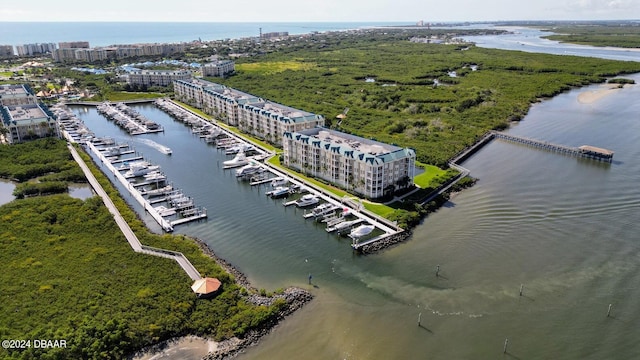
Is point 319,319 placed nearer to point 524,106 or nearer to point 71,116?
point 71,116

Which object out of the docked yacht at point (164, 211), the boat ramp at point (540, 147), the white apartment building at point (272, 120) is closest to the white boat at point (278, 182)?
the white apartment building at point (272, 120)

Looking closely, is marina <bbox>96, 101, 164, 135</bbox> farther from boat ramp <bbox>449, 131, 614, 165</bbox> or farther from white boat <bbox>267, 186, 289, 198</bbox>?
boat ramp <bbox>449, 131, 614, 165</bbox>

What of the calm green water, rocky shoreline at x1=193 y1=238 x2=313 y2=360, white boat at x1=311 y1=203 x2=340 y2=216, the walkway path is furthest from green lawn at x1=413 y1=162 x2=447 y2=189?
the walkway path

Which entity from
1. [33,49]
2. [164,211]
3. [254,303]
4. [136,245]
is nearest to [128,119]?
[164,211]

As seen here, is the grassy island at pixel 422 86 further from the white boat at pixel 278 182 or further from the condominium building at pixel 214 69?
the white boat at pixel 278 182

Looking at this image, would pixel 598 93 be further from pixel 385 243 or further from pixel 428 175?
pixel 385 243
